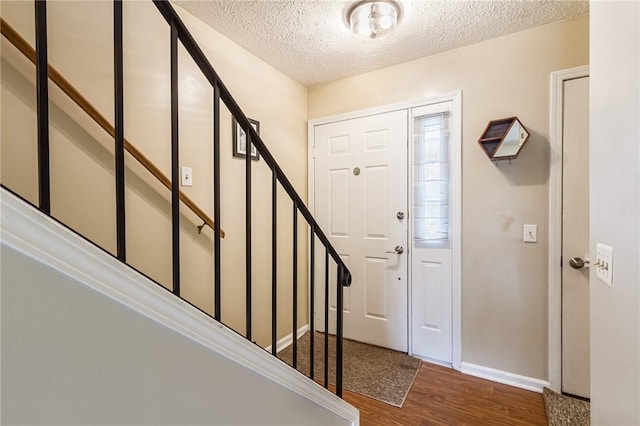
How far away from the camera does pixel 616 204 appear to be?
0.76 m

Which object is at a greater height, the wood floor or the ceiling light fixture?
the ceiling light fixture

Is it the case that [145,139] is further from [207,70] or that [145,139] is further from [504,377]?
[504,377]

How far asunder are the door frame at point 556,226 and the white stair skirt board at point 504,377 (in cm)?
8

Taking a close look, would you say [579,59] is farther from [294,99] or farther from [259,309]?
[259,309]

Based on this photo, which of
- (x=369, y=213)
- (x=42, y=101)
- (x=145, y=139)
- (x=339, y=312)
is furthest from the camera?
(x=369, y=213)

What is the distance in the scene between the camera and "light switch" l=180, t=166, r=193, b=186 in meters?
1.70

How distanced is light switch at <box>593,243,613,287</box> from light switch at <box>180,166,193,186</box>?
1.91 metres

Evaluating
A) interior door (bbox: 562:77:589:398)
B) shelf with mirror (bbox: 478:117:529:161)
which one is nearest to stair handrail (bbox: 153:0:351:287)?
shelf with mirror (bbox: 478:117:529:161)

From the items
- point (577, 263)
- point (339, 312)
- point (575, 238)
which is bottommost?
point (339, 312)

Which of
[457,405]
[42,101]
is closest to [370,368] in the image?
[457,405]

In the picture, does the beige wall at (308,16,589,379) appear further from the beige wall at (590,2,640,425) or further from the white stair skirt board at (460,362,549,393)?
the beige wall at (590,2,640,425)

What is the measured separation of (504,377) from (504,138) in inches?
65.5

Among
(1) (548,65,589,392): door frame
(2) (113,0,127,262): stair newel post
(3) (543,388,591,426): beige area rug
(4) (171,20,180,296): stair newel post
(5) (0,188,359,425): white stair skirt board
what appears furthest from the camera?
(1) (548,65,589,392): door frame

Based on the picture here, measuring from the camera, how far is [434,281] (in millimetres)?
2221
